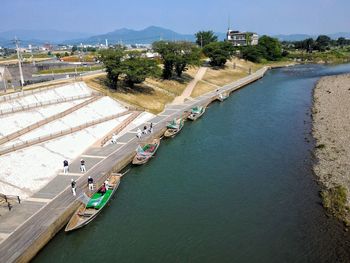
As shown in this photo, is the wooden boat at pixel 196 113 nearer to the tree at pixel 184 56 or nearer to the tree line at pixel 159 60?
the tree line at pixel 159 60

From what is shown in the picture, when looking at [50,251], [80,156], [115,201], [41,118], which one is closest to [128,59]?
[41,118]

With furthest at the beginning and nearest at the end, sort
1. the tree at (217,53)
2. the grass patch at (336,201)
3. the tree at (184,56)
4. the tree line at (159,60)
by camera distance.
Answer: the tree at (217,53) → the tree at (184,56) → the tree line at (159,60) → the grass patch at (336,201)

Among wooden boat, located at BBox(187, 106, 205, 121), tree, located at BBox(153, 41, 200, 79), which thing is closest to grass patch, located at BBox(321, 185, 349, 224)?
wooden boat, located at BBox(187, 106, 205, 121)

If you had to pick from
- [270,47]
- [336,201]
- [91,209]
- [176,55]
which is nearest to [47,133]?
[91,209]

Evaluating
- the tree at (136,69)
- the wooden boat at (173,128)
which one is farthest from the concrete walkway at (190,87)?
the wooden boat at (173,128)

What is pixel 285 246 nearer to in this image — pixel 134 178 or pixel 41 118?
pixel 134 178

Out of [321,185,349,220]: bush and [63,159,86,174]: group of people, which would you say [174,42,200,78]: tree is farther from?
[321,185,349,220]: bush

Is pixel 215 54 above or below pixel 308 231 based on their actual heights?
above
